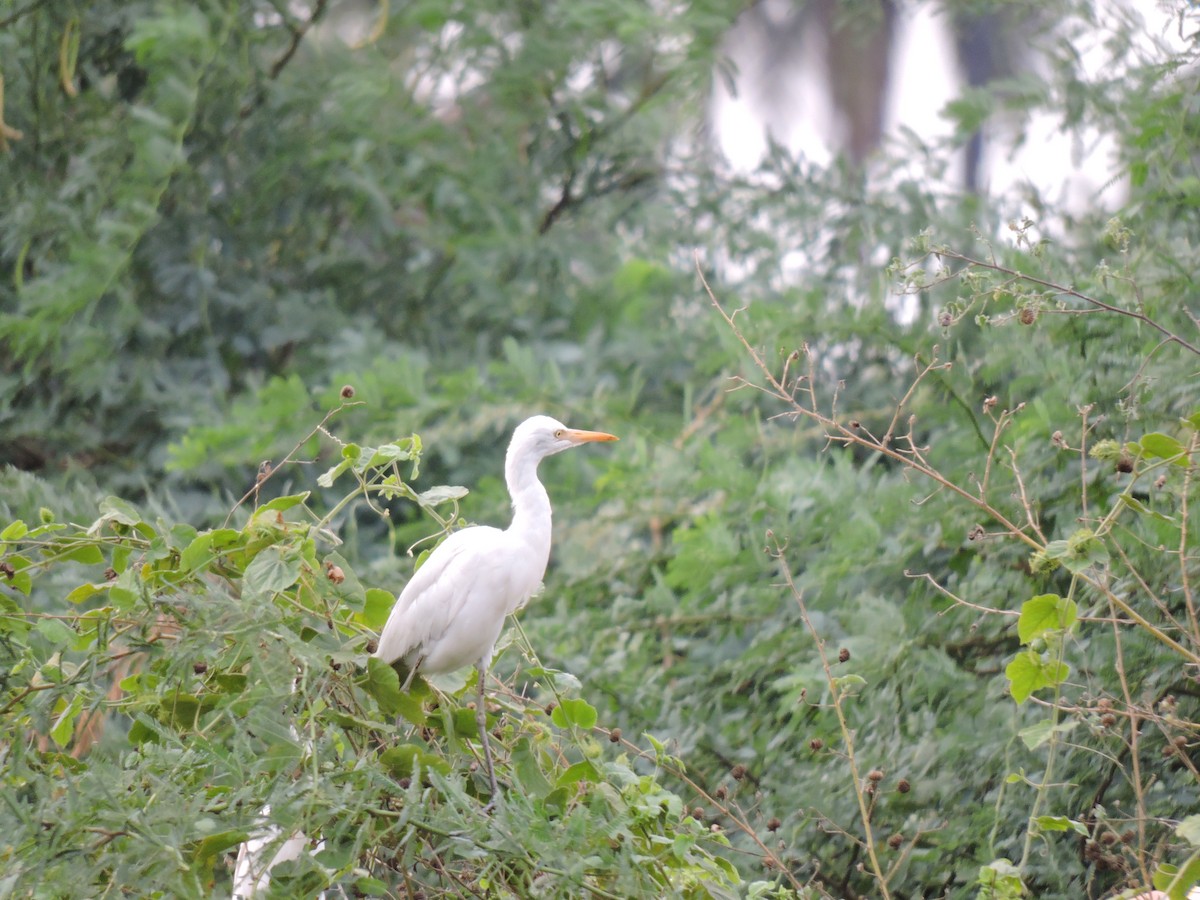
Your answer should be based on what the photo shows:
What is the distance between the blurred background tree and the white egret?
0.20 m

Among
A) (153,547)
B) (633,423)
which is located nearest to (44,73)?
(633,423)

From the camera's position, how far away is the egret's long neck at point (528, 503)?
177 cm

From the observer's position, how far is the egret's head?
1.86 meters

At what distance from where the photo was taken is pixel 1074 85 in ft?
11.2

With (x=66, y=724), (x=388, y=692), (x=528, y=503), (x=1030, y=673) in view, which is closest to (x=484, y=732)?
A: (x=388, y=692)

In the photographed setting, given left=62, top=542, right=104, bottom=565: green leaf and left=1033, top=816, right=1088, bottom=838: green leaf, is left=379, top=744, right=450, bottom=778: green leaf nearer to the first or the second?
left=62, top=542, right=104, bottom=565: green leaf

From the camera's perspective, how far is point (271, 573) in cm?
153

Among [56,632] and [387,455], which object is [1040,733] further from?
[56,632]

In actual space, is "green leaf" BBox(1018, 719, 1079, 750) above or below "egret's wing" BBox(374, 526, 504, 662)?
below

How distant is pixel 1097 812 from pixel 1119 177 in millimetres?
1616

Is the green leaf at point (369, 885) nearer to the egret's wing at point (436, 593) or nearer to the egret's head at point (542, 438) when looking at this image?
the egret's wing at point (436, 593)

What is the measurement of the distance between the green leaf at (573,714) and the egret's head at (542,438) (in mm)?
369

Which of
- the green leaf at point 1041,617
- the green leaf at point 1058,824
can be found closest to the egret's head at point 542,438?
the green leaf at point 1041,617

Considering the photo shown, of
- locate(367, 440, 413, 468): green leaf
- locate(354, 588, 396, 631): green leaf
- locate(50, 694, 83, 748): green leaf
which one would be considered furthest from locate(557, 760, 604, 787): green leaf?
locate(50, 694, 83, 748): green leaf
